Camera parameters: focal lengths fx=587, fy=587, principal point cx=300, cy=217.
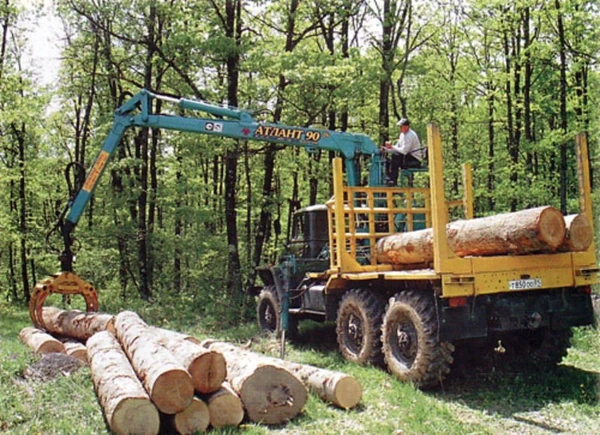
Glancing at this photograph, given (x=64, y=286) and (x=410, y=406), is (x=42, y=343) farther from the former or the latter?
(x=410, y=406)

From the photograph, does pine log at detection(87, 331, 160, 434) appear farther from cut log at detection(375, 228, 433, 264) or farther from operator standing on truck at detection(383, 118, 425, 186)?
operator standing on truck at detection(383, 118, 425, 186)

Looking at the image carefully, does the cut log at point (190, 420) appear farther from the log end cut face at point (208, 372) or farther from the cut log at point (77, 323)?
the cut log at point (77, 323)

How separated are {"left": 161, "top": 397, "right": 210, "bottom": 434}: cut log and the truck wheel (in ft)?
11.4

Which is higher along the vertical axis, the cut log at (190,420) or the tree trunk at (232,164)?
the tree trunk at (232,164)

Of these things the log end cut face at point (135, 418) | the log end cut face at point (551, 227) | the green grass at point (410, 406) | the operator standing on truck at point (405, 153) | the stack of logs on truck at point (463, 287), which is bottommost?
the green grass at point (410, 406)

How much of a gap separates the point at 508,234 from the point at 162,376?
4329 mm

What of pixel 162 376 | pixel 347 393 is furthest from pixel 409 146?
pixel 162 376

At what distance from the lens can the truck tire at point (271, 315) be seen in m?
11.9

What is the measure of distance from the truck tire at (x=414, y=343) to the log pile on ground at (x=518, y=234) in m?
0.85

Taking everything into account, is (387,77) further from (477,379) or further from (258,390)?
(258,390)

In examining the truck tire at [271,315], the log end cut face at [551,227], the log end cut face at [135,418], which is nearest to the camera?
the log end cut face at [135,418]

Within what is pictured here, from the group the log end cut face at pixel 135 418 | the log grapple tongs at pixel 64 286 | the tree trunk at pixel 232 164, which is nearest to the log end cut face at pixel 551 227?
the log end cut face at pixel 135 418

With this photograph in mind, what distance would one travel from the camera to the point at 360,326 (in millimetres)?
9102

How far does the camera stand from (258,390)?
629cm
